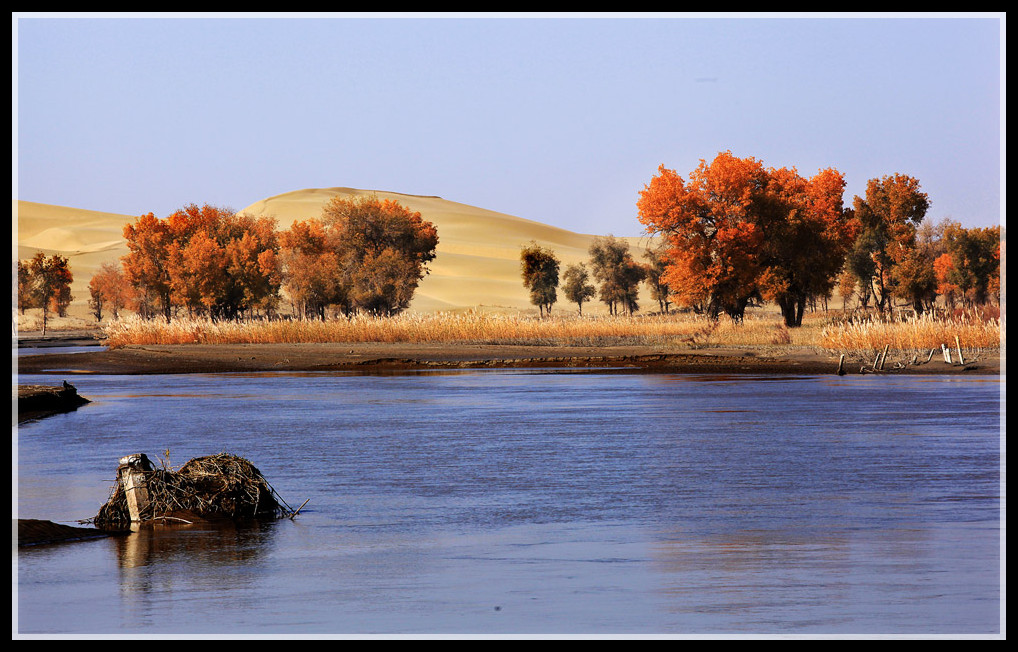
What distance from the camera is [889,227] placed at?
85.8 metres

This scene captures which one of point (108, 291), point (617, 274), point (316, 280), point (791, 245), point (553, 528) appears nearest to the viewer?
point (553, 528)

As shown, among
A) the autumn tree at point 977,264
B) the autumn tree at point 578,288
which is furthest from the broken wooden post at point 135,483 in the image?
the autumn tree at point 578,288

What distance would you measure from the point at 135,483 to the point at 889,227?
260 feet

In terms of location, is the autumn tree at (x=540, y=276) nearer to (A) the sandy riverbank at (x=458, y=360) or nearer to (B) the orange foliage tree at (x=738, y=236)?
(B) the orange foliage tree at (x=738, y=236)

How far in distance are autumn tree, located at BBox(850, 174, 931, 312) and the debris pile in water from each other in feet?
239

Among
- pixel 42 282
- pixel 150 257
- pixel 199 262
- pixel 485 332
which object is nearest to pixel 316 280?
pixel 199 262

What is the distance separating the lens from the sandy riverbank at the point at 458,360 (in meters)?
40.7

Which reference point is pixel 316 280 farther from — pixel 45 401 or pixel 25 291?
pixel 45 401

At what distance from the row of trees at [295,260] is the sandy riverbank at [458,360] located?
2142cm

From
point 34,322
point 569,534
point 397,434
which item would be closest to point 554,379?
point 397,434

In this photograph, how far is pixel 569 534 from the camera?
40.5ft

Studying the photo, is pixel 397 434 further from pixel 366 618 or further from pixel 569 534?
pixel 366 618

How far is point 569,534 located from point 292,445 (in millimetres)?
9468

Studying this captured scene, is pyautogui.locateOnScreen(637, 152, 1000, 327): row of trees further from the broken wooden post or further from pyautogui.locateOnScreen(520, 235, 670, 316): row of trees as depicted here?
the broken wooden post
